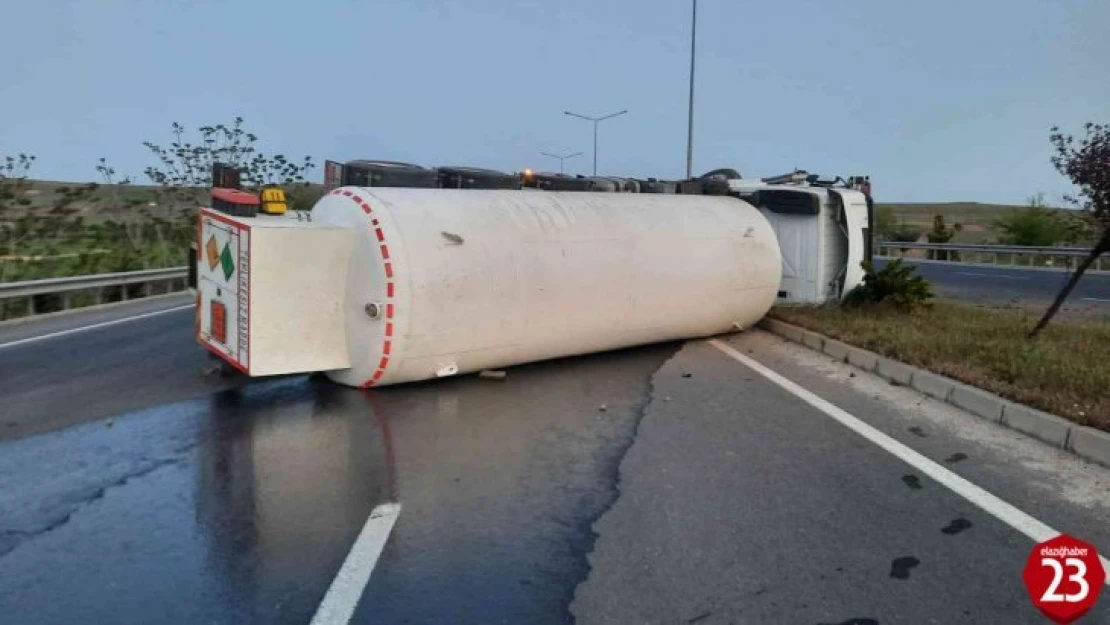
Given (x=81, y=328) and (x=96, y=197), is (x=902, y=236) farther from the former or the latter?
(x=81, y=328)

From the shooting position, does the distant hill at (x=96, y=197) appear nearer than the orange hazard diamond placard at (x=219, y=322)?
No

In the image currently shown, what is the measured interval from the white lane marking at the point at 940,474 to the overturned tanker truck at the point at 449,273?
194cm

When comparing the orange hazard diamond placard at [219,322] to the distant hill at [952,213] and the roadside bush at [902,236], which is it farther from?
the distant hill at [952,213]

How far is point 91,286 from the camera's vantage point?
1697 centimetres

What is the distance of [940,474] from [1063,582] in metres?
2.26

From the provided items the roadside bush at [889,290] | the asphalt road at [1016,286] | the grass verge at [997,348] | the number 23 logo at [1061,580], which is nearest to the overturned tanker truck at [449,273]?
the grass verge at [997,348]

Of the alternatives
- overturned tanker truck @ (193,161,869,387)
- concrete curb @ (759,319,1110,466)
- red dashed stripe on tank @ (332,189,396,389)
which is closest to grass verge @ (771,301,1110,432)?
concrete curb @ (759,319,1110,466)

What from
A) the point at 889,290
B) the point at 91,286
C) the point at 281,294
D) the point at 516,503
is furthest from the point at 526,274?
the point at 91,286

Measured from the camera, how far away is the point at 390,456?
243 inches

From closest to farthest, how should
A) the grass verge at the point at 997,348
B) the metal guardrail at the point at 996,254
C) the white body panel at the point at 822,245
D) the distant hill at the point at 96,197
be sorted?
the grass verge at the point at 997,348 → the white body panel at the point at 822,245 → the distant hill at the point at 96,197 → the metal guardrail at the point at 996,254

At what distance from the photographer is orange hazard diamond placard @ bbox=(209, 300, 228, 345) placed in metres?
7.93

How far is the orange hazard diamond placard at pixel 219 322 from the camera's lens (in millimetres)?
7930

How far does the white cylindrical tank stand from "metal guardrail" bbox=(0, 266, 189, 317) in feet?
32.0

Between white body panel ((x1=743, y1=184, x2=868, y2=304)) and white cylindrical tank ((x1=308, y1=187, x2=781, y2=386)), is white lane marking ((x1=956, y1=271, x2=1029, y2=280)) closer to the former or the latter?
white body panel ((x1=743, y1=184, x2=868, y2=304))
